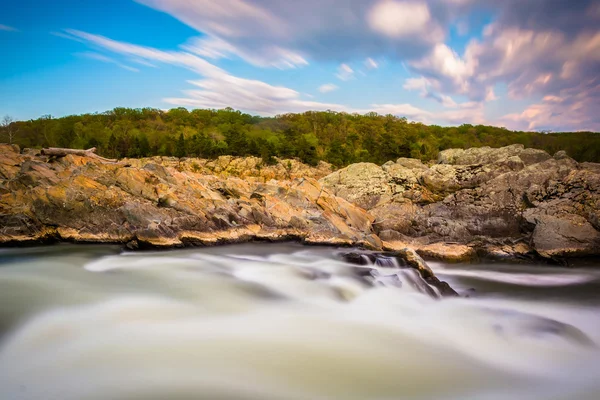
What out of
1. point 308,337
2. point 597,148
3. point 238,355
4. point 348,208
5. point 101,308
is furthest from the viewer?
point 597,148

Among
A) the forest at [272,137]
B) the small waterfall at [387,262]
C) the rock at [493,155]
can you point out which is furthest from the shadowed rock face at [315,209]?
the forest at [272,137]

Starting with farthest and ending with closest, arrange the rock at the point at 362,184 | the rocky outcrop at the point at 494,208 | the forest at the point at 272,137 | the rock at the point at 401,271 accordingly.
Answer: the forest at the point at 272,137, the rock at the point at 362,184, the rocky outcrop at the point at 494,208, the rock at the point at 401,271

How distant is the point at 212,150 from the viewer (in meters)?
52.6

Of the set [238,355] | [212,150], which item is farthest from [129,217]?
[212,150]

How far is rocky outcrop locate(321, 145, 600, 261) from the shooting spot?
14258 mm

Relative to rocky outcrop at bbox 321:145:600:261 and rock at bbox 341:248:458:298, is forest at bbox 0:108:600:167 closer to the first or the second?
rocky outcrop at bbox 321:145:600:261

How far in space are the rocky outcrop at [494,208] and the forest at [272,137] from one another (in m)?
28.6

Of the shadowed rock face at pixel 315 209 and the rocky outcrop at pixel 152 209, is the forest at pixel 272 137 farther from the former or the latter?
the rocky outcrop at pixel 152 209

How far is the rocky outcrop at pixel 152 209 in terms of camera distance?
13.2 meters

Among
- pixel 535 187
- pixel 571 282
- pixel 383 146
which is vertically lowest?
pixel 571 282

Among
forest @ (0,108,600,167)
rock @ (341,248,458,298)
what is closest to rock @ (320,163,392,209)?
rock @ (341,248,458,298)

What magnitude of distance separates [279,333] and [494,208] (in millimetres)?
13679

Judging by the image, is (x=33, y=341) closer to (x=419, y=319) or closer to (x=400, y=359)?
(x=400, y=359)

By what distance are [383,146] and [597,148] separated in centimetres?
2989
